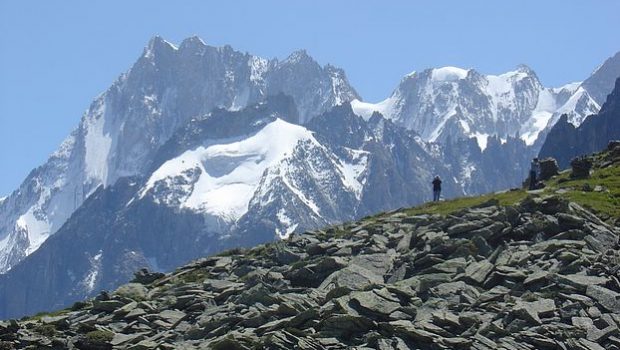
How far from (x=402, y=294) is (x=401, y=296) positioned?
10 cm

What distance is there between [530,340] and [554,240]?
12894 millimetres

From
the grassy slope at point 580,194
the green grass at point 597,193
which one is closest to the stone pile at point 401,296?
the green grass at point 597,193

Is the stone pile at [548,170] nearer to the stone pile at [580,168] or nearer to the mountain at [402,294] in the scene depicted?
the stone pile at [580,168]

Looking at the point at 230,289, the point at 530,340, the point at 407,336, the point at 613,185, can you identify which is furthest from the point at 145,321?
the point at 613,185

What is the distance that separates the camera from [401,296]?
51500mm

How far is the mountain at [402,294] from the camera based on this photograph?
154 feet

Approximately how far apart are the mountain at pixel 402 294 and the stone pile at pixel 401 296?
0.23ft

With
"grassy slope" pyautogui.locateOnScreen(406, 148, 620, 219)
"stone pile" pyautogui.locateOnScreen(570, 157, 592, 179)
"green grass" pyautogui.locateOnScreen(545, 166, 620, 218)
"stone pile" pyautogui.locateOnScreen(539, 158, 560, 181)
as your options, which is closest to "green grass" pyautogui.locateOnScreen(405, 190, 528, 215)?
"grassy slope" pyautogui.locateOnScreen(406, 148, 620, 219)

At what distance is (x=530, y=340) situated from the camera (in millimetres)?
45594

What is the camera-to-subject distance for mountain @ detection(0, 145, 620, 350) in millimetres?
47062

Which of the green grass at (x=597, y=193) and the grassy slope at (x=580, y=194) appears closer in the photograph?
the green grass at (x=597, y=193)

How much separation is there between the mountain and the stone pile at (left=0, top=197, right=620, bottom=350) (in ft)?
0.23

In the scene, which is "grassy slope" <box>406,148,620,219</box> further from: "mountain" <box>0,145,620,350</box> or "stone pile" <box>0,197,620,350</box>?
"stone pile" <box>0,197,620,350</box>

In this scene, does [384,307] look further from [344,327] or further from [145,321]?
[145,321]
